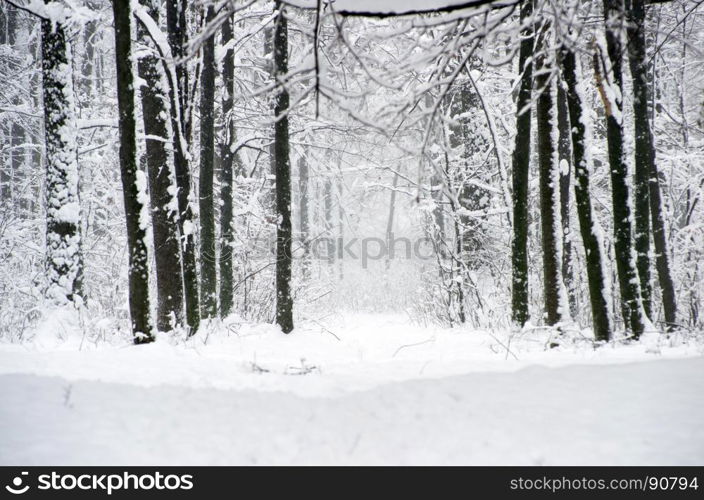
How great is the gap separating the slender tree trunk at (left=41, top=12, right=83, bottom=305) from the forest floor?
3282 mm

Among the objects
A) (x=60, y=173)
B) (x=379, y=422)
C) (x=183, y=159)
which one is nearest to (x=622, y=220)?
(x=379, y=422)

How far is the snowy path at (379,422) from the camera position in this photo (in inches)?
71.6

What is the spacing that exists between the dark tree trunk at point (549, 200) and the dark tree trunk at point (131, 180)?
195 inches

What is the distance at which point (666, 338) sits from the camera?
5078 millimetres

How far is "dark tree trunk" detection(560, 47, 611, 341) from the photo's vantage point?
5336mm

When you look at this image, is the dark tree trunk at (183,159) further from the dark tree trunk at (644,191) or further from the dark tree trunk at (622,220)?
the dark tree trunk at (644,191)

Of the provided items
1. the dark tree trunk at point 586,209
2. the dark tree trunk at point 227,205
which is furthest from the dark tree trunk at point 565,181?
the dark tree trunk at point 227,205

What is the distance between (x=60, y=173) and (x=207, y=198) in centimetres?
242

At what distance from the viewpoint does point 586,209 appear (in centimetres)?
539

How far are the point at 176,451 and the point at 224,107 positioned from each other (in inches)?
381

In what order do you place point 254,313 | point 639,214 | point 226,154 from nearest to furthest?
point 639,214 < point 226,154 < point 254,313
